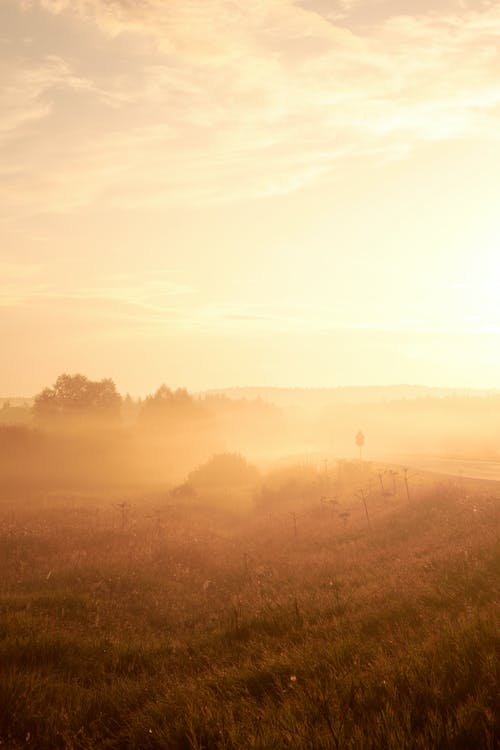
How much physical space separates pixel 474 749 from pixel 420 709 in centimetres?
71

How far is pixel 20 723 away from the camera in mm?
5801

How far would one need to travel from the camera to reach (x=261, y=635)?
8.63m

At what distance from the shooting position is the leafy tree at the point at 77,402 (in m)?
55.4

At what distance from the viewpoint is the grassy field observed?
475 centimetres

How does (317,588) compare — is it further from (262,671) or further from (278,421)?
(278,421)

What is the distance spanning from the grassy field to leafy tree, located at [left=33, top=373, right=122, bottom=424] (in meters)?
36.5

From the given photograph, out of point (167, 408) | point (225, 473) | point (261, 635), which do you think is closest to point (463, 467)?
point (225, 473)

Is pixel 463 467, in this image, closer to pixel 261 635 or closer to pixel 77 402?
pixel 261 635

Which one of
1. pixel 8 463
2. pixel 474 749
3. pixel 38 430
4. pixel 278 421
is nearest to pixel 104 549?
pixel 474 749

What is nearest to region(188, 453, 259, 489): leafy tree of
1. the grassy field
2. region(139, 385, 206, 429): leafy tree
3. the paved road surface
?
the paved road surface

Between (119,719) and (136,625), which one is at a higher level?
(119,719)

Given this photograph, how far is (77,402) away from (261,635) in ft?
169

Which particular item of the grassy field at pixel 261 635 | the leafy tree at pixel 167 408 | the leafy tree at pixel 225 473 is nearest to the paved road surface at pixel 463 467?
the grassy field at pixel 261 635

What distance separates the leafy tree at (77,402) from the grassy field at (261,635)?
36.5 metres
